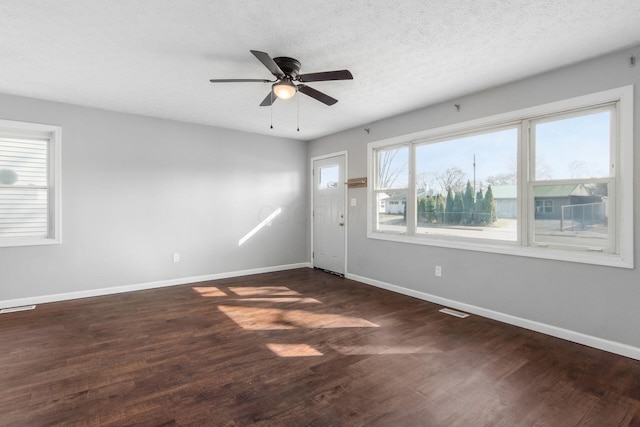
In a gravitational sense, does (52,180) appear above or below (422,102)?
below

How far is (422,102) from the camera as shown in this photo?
4051 mm

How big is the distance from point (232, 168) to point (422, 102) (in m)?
3.31

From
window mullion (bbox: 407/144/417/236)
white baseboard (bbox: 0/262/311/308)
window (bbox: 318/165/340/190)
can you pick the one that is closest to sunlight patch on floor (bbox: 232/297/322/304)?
white baseboard (bbox: 0/262/311/308)

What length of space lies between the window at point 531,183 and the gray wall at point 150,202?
2584 mm

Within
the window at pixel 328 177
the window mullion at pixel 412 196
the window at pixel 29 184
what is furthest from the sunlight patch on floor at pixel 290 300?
the window at pixel 29 184

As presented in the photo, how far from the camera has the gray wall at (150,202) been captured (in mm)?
4125

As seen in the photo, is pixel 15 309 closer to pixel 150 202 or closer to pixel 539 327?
pixel 150 202

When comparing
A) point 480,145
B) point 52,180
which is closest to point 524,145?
point 480,145

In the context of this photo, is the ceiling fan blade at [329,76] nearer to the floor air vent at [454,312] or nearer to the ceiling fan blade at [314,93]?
the ceiling fan blade at [314,93]

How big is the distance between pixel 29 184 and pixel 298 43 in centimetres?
406

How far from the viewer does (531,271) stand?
10.6 ft

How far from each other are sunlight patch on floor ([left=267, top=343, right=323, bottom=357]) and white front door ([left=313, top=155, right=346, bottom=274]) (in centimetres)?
287

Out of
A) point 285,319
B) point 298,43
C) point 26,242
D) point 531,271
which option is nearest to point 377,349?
point 285,319

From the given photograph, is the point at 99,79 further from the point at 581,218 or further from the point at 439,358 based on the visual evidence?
the point at 581,218
